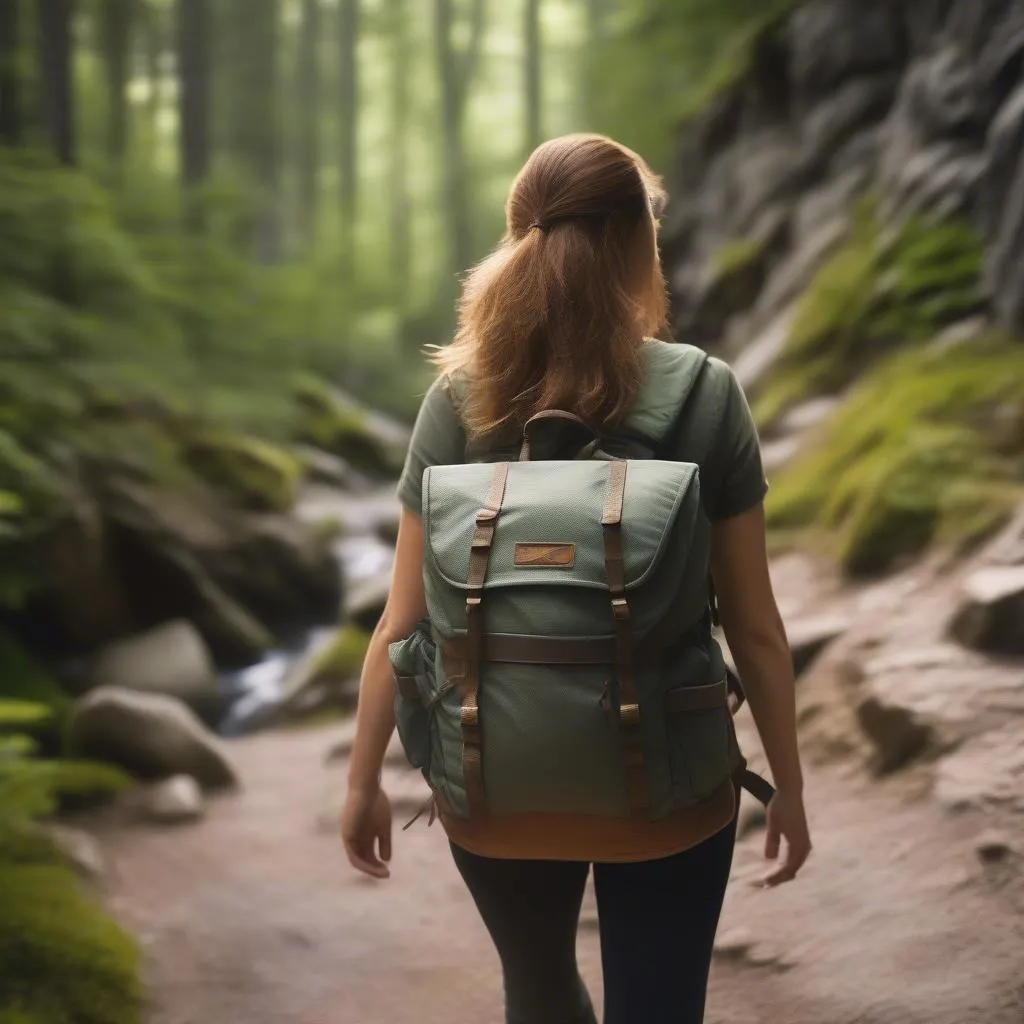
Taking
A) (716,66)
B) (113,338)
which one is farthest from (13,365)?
(716,66)

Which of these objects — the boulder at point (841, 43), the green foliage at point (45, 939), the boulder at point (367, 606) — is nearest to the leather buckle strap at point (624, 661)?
the green foliage at point (45, 939)

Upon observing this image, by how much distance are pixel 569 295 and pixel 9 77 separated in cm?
886

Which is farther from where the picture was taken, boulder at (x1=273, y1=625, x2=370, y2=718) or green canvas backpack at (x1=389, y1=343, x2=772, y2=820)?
boulder at (x1=273, y1=625, x2=370, y2=718)

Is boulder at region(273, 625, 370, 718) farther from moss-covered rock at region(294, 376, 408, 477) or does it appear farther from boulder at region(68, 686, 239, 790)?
moss-covered rock at region(294, 376, 408, 477)

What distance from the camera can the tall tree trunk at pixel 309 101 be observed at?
25.8m

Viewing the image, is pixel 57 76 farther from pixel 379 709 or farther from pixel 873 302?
pixel 379 709

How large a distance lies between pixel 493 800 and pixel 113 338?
20.9 feet

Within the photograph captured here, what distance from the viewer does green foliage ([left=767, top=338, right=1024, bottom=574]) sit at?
539cm

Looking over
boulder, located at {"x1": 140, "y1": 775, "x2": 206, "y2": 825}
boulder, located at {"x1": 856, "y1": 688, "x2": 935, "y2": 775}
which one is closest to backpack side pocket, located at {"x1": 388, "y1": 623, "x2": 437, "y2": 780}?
boulder, located at {"x1": 856, "y1": 688, "x2": 935, "y2": 775}

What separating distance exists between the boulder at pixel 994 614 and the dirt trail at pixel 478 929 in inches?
28.4

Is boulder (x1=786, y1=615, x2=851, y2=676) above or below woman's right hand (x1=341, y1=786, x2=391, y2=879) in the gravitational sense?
below

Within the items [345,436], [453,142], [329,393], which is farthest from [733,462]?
[453,142]

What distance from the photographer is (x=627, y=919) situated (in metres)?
1.83

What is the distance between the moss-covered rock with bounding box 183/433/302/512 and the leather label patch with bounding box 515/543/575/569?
9.22 m
